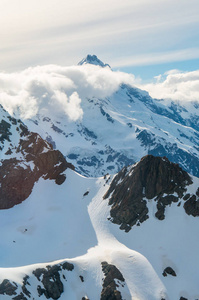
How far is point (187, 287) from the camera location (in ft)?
370

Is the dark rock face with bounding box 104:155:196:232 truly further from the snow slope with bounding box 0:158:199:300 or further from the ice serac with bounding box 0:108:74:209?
the ice serac with bounding box 0:108:74:209

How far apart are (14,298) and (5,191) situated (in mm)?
93453

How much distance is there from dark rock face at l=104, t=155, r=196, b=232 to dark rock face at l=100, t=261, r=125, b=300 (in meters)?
26.2

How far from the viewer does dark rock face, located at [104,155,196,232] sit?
143 metres

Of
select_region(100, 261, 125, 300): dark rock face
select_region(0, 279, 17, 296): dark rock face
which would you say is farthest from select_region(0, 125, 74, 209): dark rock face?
select_region(0, 279, 17, 296): dark rock face

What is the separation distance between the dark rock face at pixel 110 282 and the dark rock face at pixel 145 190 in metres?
26.2

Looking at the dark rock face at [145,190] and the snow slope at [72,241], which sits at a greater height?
the dark rock face at [145,190]

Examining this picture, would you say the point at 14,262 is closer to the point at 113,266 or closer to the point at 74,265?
the point at 74,265

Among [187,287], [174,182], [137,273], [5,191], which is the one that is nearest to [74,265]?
[137,273]

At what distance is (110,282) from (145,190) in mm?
46979

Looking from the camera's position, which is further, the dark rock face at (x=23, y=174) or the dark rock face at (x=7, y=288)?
the dark rock face at (x=23, y=174)

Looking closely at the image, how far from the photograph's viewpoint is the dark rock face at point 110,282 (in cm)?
10900

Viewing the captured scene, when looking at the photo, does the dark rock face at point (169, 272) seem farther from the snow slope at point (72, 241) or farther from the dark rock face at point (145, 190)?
the dark rock face at point (145, 190)

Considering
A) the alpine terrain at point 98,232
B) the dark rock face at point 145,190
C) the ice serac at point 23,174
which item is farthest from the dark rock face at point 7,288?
the ice serac at point 23,174
